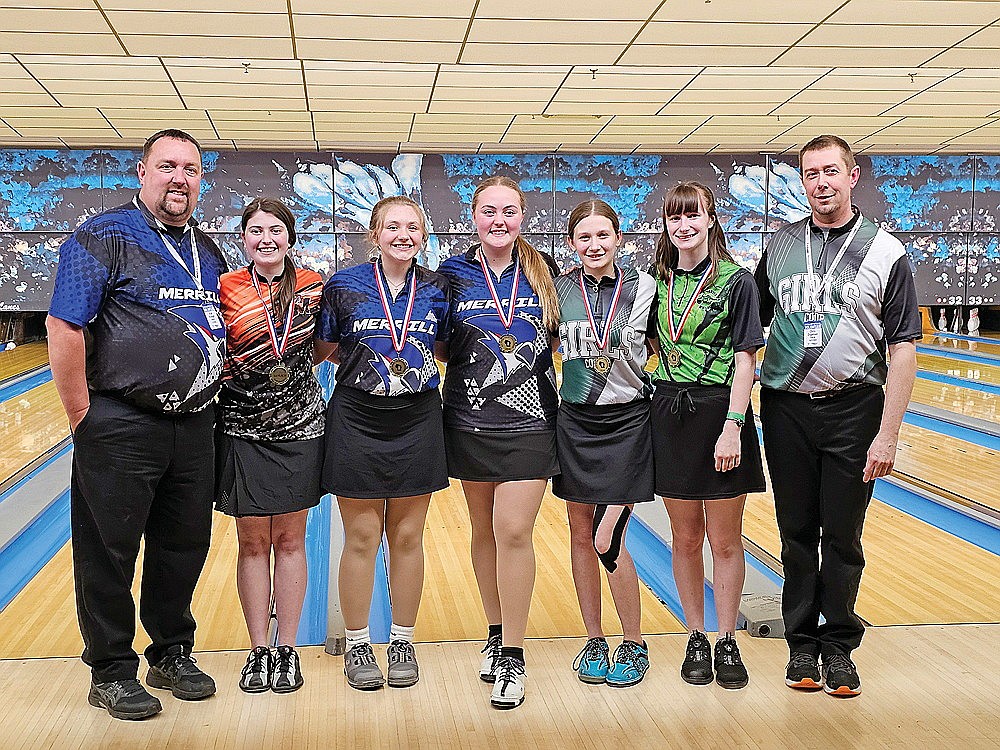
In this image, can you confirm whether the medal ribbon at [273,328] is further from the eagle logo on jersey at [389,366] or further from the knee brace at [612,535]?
the knee brace at [612,535]

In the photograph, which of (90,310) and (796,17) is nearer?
(90,310)

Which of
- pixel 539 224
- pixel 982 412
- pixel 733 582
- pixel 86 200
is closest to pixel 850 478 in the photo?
pixel 733 582

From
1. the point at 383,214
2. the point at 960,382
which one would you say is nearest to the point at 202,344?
the point at 383,214

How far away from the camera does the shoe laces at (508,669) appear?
2.41 metres

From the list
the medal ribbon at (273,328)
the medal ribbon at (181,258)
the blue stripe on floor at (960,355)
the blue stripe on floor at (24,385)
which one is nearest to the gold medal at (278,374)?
the medal ribbon at (273,328)

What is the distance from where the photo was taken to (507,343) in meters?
2.44

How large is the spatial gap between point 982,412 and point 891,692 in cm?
504

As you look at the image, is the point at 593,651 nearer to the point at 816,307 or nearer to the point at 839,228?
the point at 816,307

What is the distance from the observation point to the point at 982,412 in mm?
6840

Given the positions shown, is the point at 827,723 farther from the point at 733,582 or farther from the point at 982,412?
the point at 982,412

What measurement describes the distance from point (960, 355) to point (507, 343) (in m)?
9.56

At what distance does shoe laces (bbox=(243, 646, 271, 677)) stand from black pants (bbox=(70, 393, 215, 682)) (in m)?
0.17

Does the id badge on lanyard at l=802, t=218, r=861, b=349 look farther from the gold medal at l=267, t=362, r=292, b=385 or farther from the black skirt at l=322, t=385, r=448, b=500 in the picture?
the gold medal at l=267, t=362, r=292, b=385

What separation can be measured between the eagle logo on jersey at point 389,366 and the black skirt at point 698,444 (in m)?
0.63
